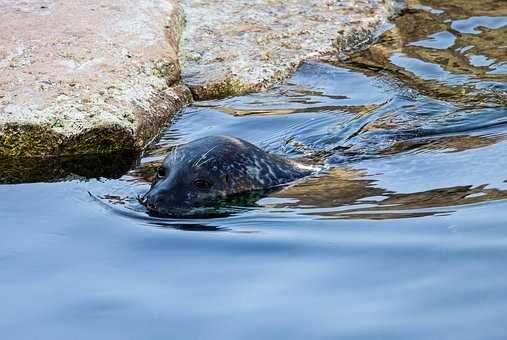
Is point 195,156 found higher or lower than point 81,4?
lower

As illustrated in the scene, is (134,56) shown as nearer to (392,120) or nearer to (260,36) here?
(260,36)

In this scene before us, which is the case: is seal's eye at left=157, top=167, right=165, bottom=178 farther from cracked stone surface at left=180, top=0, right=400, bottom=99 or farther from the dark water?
cracked stone surface at left=180, top=0, right=400, bottom=99

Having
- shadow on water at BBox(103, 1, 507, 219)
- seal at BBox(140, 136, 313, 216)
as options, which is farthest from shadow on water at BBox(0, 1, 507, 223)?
seal at BBox(140, 136, 313, 216)

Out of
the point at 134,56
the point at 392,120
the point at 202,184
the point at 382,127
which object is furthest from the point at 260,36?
the point at 202,184

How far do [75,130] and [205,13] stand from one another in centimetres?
376

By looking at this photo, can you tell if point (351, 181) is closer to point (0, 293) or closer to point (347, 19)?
point (0, 293)

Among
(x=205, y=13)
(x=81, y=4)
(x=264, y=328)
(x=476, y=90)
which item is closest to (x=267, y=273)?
(x=264, y=328)

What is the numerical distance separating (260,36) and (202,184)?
4.31m

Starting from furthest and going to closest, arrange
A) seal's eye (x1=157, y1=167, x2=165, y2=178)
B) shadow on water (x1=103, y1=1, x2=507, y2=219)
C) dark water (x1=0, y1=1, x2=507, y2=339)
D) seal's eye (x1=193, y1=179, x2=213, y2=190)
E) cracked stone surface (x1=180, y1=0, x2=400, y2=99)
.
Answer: cracked stone surface (x1=180, y1=0, x2=400, y2=99) < seal's eye (x1=157, y1=167, x2=165, y2=178) < seal's eye (x1=193, y1=179, x2=213, y2=190) < shadow on water (x1=103, y1=1, x2=507, y2=219) < dark water (x1=0, y1=1, x2=507, y2=339)

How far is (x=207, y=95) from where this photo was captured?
10.3 m

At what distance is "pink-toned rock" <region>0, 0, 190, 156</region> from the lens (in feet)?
28.3

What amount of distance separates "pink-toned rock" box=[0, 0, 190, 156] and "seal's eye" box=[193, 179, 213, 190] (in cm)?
167

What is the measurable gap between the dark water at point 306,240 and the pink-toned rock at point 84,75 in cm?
33

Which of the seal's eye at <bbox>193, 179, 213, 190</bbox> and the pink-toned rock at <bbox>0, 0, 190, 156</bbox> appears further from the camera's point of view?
the pink-toned rock at <bbox>0, 0, 190, 156</bbox>
